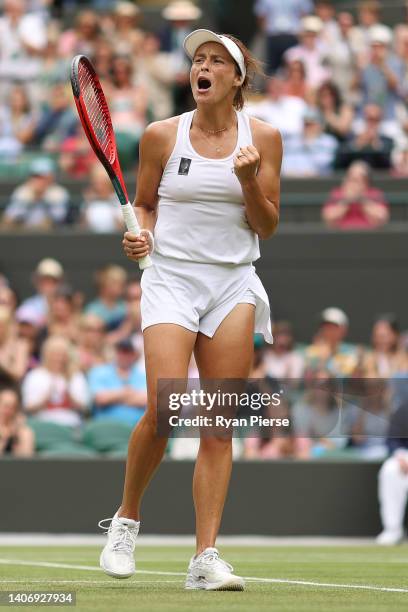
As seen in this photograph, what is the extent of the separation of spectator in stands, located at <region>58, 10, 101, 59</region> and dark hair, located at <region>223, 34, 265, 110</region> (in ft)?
36.2

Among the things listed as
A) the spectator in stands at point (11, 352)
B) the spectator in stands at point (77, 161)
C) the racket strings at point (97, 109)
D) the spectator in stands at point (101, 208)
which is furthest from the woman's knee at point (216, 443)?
the spectator in stands at point (77, 161)

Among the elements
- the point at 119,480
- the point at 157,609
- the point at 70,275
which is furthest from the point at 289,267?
the point at 157,609

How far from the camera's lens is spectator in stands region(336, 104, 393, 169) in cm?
1537

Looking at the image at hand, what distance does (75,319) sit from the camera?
13641 mm

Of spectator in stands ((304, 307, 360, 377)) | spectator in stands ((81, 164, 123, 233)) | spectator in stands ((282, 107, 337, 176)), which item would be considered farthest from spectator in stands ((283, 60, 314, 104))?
spectator in stands ((304, 307, 360, 377))

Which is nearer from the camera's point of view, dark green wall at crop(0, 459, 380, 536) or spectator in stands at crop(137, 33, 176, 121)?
dark green wall at crop(0, 459, 380, 536)

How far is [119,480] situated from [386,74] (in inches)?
250

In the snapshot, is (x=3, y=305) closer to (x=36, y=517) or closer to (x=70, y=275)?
(x=70, y=275)

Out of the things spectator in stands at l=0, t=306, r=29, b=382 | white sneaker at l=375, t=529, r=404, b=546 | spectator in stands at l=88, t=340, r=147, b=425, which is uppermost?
spectator in stands at l=0, t=306, r=29, b=382

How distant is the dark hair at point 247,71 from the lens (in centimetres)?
642

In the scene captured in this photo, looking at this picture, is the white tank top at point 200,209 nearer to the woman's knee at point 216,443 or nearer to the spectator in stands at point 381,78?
the woman's knee at point 216,443

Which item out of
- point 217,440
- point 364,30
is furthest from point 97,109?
point 364,30

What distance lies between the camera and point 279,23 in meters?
18.3

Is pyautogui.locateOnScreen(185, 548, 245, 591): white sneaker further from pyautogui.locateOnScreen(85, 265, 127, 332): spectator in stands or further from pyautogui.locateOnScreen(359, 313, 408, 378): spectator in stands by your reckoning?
pyautogui.locateOnScreen(85, 265, 127, 332): spectator in stands
